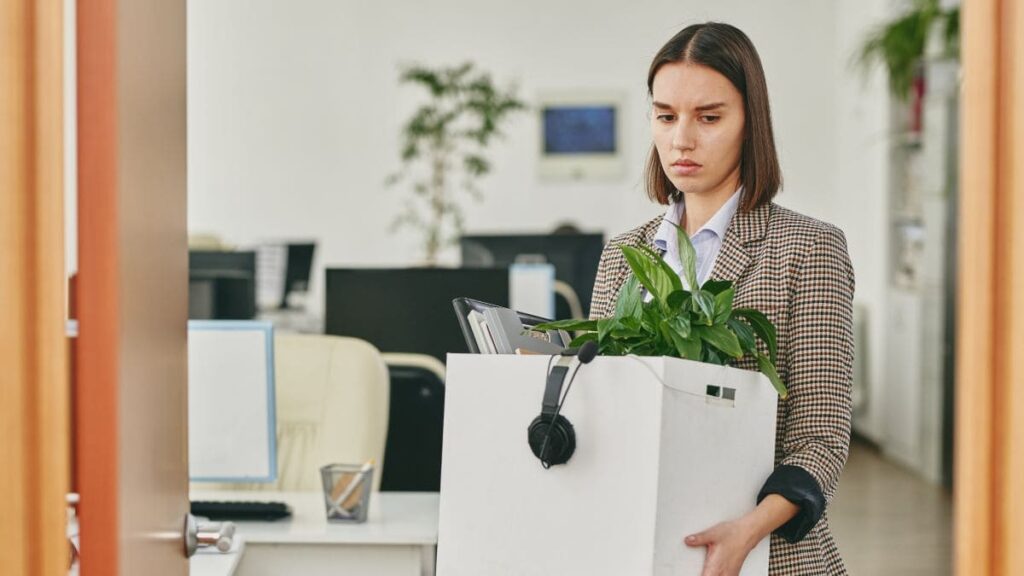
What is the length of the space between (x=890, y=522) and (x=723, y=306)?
4.71 meters

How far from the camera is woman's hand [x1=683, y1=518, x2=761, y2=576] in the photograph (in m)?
1.29

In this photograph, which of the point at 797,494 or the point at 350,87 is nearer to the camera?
the point at 797,494

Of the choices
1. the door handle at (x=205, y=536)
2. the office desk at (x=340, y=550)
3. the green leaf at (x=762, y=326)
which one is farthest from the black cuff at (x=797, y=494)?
the office desk at (x=340, y=550)

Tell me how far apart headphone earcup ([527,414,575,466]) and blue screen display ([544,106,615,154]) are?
8.02m

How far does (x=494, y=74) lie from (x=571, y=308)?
430 cm

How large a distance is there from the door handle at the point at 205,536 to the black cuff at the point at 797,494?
638 mm

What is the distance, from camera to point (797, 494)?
53.8 inches

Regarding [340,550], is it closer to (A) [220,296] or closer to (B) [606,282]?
(B) [606,282]

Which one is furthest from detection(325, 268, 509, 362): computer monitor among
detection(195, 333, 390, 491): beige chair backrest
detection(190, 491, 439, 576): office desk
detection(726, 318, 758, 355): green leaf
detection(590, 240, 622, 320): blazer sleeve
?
detection(726, 318, 758, 355): green leaf

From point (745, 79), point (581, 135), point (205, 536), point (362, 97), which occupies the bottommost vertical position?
point (205, 536)

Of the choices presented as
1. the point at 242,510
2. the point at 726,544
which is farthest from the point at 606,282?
the point at 242,510

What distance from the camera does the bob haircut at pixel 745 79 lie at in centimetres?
153

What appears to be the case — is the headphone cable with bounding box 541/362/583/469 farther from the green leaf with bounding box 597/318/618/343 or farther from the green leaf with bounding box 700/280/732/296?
the green leaf with bounding box 700/280/732/296

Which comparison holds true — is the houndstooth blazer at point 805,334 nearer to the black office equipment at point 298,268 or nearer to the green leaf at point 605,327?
the green leaf at point 605,327
